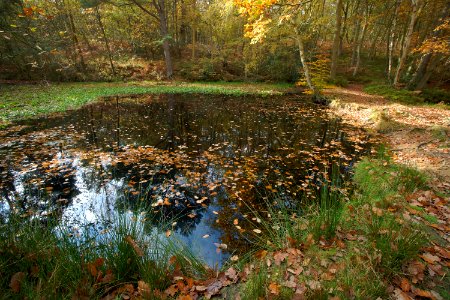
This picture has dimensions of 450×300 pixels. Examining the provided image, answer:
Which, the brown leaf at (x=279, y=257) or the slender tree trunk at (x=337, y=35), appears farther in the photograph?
the slender tree trunk at (x=337, y=35)

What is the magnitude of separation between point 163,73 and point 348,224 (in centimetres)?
2060

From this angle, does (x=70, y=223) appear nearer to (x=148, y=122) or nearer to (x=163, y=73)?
(x=148, y=122)

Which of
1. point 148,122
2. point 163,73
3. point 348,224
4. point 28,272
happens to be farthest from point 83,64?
point 348,224

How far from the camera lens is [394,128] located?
25.6 feet

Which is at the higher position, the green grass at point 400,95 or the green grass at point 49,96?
the green grass at point 400,95

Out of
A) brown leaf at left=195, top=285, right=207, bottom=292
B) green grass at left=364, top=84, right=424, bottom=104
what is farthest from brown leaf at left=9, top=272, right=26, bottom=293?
green grass at left=364, top=84, right=424, bottom=104

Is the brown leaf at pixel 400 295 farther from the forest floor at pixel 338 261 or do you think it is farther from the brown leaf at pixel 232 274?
the brown leaf at pixel 232 274

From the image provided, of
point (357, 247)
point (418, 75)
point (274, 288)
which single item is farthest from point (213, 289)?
point (418, 75)

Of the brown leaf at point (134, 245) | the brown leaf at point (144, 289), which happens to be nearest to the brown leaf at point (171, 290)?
the brown leaf at point (144, 289)

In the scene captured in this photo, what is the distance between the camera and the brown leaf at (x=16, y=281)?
6.07ft

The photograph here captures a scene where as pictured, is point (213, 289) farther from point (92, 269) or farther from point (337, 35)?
point (337, 35)

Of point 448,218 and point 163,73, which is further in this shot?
point 163,73

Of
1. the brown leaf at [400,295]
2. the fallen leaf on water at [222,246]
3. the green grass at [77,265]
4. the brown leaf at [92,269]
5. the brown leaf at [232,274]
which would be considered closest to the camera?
the brown leaf at [400,295]

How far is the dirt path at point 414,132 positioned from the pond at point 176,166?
0.91 meters
